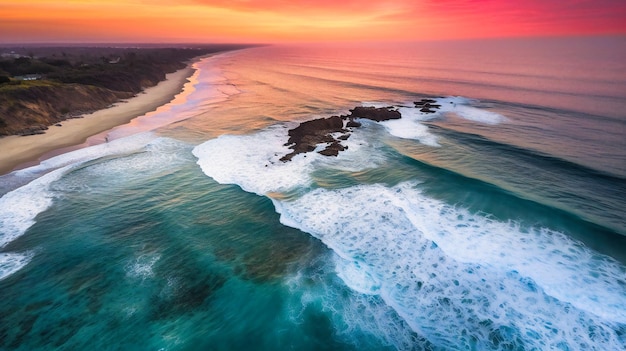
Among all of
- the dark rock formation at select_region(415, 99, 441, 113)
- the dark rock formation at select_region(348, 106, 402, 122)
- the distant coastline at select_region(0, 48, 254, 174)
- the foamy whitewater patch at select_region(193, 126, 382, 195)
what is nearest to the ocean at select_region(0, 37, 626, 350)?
the foamy whitewater patch at select_region(193, 126, 382, 195)

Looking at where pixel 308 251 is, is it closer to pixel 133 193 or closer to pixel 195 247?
pixel 195 247

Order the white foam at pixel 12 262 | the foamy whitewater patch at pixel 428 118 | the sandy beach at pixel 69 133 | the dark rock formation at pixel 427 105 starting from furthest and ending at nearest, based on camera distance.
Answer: the dark rock formation at pixel 427 105, the foamy whitewater patch at pixel 428 118, the sandy beach at pixel 69 133, the white foam at pixel 12 262

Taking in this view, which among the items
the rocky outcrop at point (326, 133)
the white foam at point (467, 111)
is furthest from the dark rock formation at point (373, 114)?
the white foam at point (467, 111)

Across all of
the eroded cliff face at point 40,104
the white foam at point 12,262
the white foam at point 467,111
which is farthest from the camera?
the white foam at point 467,111

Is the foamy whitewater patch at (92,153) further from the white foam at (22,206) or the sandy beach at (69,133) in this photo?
the white foam at (22,206)

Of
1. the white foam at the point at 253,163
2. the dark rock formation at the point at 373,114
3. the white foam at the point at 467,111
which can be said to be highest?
the white foam at the point at 467,111

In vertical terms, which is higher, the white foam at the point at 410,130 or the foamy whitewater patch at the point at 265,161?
the white foam at the point at 410,130
